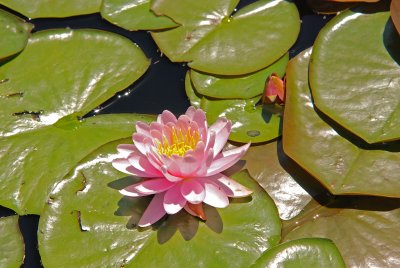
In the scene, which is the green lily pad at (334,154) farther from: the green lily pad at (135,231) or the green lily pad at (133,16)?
the green lily pad at (133,16)

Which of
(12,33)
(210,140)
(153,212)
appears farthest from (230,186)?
(12,33)

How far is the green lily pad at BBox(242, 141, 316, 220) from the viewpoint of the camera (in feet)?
6.79

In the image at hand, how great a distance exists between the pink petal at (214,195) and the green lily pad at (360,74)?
0.55 m

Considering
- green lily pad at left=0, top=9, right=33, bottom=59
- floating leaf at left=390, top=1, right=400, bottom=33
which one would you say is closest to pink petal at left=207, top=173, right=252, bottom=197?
floating leaf at left=390, top=1, right=400, bottom=33

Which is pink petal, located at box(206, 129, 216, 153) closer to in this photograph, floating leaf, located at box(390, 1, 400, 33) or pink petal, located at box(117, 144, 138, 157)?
pink petal, located at box(117, 144, 138, 157)

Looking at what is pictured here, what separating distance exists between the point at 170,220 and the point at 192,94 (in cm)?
67

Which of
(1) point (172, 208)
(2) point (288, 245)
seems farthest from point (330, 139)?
(1) point (172, 208)

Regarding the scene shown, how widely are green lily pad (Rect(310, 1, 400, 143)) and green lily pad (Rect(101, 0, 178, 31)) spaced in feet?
2.71

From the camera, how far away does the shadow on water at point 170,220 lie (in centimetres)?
199

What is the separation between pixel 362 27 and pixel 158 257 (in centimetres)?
136

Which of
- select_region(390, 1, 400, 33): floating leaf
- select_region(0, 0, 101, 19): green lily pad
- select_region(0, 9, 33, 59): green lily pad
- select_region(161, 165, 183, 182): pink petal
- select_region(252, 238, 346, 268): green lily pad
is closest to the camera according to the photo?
select_region(252, 238, 346, 268): green lily pad

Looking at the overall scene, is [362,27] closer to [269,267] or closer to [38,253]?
[269,267]

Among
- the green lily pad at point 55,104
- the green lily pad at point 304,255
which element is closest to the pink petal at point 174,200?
the green lily pad at point 304,255

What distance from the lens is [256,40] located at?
2617 millimetres
